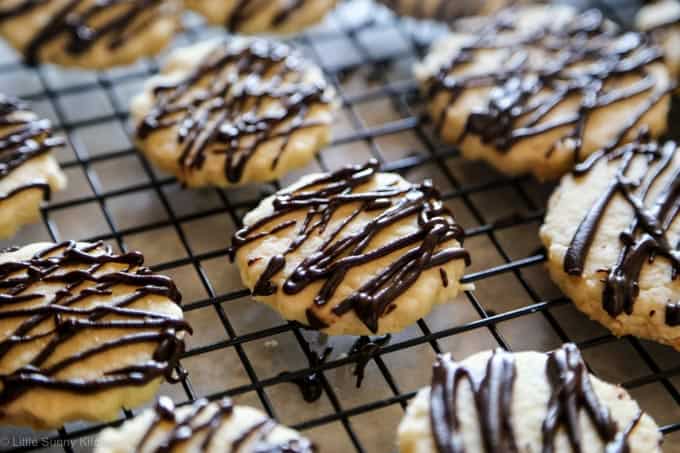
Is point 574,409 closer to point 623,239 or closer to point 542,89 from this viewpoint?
point 623,239

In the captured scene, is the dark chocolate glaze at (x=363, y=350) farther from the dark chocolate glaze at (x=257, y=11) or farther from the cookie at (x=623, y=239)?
the dark chocolate glaze at (x=257, y=11)

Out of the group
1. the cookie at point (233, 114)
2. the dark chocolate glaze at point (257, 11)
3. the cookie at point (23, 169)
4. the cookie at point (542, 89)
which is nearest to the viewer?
the cookie at point (23, 169)

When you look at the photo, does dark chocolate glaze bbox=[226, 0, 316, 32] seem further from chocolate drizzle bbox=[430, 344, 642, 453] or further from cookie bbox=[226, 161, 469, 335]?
chocolate drizzle bbox=[430, 344, 642, 453]

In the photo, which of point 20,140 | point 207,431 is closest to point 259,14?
point 20,140

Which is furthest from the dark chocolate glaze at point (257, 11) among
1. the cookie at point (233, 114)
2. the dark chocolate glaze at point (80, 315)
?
the dark chocolate glaze at point (80, 315)

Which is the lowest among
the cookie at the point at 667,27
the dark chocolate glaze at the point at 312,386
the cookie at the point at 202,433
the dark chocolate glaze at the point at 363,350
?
the dark chocolate glaze at the point at 312,386

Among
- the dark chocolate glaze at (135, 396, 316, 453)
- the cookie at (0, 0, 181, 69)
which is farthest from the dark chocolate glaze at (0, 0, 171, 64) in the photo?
the dark chocolate glaze at (135, 396, 316, 453)
